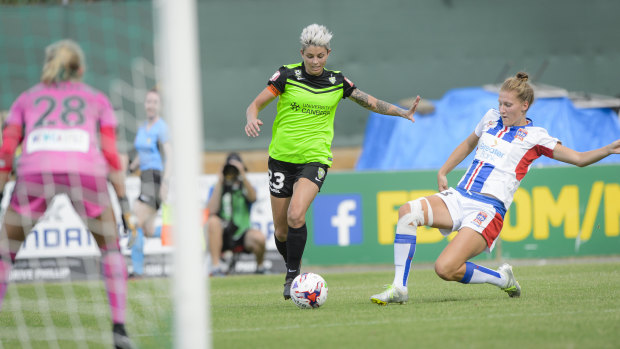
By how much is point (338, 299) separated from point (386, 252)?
4314 millimetres

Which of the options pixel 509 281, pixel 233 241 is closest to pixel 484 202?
pixel 509 281

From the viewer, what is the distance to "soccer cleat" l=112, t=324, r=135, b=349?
512 cm

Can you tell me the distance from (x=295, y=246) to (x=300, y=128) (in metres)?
1.07

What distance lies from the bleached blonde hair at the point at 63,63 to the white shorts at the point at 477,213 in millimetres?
3252

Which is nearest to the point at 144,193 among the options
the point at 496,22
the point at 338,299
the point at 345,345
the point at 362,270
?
the point at 362,270

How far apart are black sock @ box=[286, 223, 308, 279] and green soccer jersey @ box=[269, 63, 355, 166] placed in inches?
25.1

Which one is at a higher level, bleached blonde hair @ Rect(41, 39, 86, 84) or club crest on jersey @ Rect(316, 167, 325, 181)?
bleached blonde hair @ Rect(41, 39, 86, 84)

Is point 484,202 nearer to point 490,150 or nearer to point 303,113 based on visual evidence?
point 490,150

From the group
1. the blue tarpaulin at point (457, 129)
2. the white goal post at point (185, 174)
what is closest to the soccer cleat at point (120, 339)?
the white goal post at point (185, 174)

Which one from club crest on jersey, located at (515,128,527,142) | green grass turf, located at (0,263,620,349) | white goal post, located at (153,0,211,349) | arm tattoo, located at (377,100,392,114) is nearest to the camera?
white goal post, located at (153,0,211,349)

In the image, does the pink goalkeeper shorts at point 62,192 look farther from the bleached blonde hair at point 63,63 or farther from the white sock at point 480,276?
the white sock at point 480,276

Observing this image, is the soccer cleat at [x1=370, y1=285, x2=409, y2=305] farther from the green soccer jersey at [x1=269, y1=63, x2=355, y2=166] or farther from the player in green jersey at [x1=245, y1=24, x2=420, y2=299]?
the green soccer jersey at [x1=269, y1=63, x2=355, y2=166]

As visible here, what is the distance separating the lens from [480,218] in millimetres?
6934

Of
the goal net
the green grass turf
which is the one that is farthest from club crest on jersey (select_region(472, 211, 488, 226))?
the goal net
